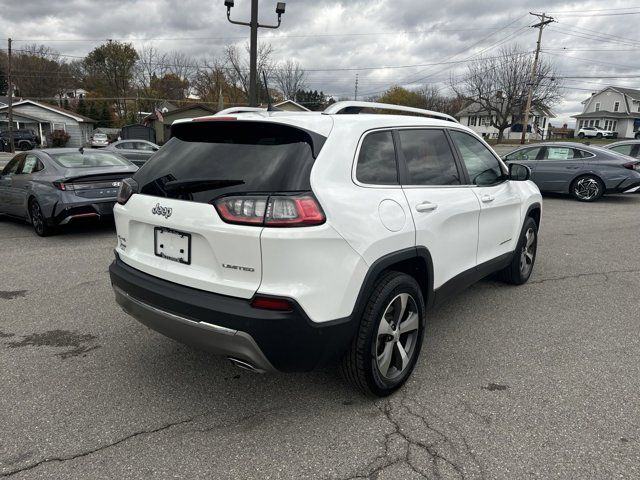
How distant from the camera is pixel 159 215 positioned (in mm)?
2777

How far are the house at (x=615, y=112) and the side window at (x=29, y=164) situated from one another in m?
89.2

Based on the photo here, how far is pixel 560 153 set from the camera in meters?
13.1

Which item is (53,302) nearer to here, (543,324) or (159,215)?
(159,215)

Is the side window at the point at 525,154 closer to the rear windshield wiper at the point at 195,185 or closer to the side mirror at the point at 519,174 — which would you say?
the side mirror at the point at 519,174

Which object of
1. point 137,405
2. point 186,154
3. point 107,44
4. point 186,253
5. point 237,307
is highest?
point 107,44

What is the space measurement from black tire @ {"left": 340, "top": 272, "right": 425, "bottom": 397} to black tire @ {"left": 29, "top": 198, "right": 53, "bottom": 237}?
634 cm

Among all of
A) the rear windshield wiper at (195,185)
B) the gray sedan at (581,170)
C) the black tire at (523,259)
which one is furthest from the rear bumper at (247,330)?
the gray sedan at (581,170)

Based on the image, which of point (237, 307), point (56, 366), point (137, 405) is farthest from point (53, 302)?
point (237, 307)

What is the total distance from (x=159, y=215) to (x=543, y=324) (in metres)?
3.33

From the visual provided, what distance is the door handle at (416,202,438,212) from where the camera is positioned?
307 centimetres

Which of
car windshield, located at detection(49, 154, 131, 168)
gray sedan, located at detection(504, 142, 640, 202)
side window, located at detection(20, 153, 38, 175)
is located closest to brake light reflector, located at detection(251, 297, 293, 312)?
car windshield, located at detection(49, 154, 131, 168)

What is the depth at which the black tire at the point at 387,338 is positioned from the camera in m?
2.73

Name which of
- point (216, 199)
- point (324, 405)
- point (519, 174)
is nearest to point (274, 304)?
point (216, 199)

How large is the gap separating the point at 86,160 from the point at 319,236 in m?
6.81
